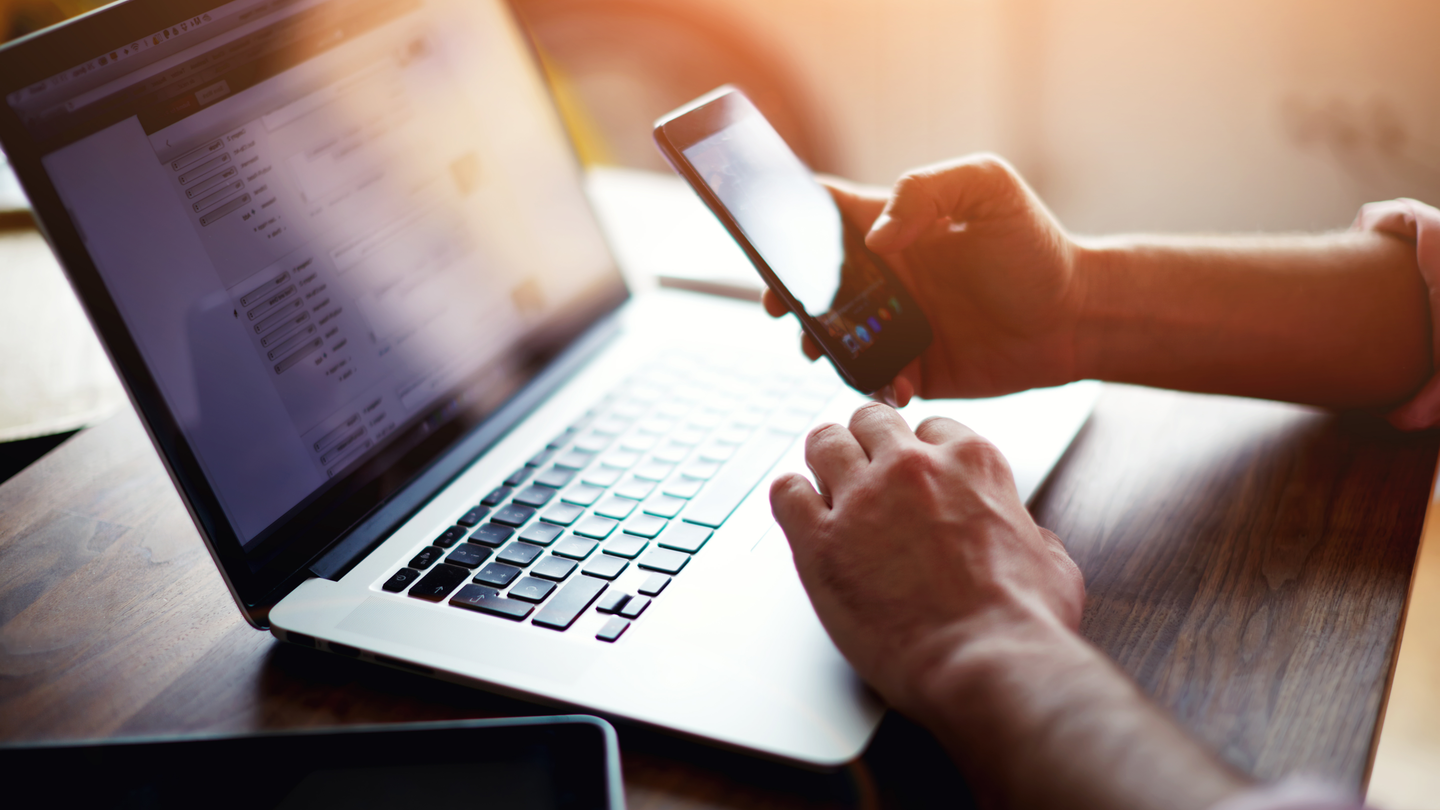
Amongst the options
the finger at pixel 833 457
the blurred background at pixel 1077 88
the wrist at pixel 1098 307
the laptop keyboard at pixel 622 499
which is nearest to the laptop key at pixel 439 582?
the laptop keyboard at pixel 622 499

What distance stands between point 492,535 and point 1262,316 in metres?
0.59

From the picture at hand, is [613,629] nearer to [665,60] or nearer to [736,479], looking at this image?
[736,479]

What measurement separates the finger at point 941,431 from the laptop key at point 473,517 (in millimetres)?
293

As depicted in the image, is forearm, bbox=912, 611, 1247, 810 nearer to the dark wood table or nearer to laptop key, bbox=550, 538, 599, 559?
the dark wood table

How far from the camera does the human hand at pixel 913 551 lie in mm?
453

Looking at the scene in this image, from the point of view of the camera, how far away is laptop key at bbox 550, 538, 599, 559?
1.87 ft

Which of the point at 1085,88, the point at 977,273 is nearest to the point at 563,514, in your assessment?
the point at 977,273

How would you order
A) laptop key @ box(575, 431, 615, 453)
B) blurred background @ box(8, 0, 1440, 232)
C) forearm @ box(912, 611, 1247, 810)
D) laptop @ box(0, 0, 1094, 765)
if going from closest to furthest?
forearm @ box(912, 611, 1247, 810)
laptop @ box(0, 0, 1094, 765)
laptop key @ box(575, 431, 615, 453)
blurred background @ box(8, 0, 1440, 232)

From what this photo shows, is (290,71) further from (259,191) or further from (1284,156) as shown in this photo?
(1284,156)

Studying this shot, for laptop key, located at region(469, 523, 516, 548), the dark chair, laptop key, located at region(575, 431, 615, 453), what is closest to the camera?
laptop key, located at region(469, 523, 516, 548)

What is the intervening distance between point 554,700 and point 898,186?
0.43 meters

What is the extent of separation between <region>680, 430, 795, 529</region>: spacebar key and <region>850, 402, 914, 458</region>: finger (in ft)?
0.30

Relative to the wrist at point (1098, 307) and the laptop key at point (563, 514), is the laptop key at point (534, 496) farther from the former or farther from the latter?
the wrist at point (1098, 307)

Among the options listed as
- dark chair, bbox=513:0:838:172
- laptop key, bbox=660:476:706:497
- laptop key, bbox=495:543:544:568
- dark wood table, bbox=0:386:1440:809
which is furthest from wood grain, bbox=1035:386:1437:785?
dark chair, bbox=513:0:838:172
